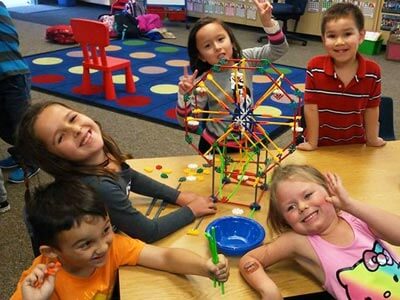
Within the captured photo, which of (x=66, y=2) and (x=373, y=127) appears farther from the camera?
(x=66, y=2)

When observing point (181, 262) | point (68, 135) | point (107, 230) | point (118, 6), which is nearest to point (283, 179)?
point (181, 262)

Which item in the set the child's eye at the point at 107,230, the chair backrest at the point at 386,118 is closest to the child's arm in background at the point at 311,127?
the chair backrest at the point at 386,118

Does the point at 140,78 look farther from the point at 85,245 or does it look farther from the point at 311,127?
the point at 85,245

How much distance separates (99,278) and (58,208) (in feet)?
0.63

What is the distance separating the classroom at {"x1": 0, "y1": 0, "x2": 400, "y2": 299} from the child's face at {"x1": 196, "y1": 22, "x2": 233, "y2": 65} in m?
0.35

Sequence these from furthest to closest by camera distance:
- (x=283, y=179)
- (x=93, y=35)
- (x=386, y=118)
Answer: (x=93, y=35) < (x=386, y=118) < (x=283, y=179)

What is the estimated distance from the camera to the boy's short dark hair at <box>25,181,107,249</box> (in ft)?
3.18

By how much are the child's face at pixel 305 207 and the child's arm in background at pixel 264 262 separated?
0.04m

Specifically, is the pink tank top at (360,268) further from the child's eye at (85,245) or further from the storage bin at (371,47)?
the storage bin at (371,47)

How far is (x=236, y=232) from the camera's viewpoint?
1.18m

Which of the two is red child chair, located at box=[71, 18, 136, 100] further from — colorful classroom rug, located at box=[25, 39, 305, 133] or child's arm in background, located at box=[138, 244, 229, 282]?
child's arm in background, located at box=[138, 244, 229, 282]

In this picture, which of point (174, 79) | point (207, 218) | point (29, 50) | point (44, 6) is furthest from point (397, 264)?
point (44, 6)

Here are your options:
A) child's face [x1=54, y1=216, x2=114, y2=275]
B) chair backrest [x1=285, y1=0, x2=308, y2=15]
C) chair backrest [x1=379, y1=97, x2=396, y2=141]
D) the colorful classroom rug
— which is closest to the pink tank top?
child's face [x1=54, y1=216, x2=114, y2=275]

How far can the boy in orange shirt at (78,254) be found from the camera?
96 cm
